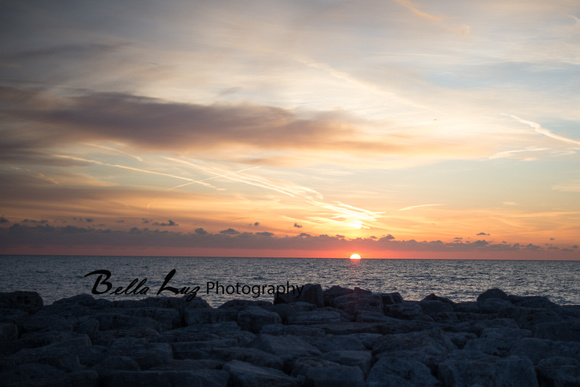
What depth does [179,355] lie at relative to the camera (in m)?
8.72

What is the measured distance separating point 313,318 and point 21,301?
10500mm

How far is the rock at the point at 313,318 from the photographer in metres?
13.1

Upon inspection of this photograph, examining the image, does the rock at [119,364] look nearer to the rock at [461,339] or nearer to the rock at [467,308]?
the rock at [461,339]

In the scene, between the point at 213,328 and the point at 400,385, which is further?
the point at 213,328

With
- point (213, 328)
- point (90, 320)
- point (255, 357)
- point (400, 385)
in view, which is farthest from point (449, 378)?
point (90, 320)

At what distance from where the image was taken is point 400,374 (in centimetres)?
752

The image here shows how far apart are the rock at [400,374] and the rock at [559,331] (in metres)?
4.13

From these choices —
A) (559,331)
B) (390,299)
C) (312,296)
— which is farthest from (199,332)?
(390,299)

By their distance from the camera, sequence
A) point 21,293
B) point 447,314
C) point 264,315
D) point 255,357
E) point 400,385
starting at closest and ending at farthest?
point 400,385
point 255,357
point 264,315
point 447,314
point 21,293

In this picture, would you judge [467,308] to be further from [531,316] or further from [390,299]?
[531,316]

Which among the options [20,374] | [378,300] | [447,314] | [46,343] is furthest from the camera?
[378,300]

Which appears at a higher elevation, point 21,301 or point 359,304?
point 359,304

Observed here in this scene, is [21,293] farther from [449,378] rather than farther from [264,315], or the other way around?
[449,378]

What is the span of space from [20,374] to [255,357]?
3.42m
